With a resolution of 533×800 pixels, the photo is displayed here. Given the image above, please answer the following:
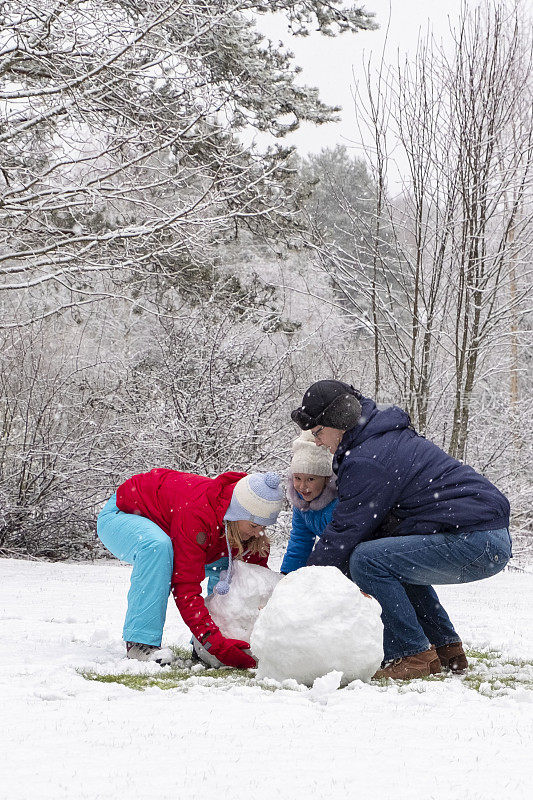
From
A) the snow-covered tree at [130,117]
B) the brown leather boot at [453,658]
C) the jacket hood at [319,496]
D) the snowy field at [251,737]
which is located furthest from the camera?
the snow-covered tree at [130,117]

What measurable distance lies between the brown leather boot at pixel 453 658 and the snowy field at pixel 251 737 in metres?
0.15

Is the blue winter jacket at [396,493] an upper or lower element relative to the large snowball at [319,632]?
upper

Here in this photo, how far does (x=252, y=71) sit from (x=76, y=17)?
304 centimetres

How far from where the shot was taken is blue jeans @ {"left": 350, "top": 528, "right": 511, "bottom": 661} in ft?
12.8

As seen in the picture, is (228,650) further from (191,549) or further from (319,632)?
(319,632)

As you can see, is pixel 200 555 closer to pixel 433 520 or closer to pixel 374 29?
pixel 433 520

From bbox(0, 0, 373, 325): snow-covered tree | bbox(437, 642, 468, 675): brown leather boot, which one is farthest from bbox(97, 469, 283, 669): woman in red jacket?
bbox(0, 0, 373, 325): snow-covered tree

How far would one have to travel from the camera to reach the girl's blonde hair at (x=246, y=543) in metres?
4.15

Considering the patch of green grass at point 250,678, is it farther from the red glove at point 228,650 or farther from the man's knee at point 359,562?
the man's knee at point 359,562

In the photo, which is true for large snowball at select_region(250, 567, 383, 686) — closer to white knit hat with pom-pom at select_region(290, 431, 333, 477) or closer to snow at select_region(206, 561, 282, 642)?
snow at select_region(206, 561, 282, 642)

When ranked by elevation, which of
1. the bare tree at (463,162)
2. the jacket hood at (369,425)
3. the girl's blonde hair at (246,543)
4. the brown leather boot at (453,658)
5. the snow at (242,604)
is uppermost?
the bare tree at (463,162)

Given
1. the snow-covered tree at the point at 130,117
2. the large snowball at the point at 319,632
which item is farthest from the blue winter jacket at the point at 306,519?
the snow-covered tree at the point at 130,117

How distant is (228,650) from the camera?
4035 mm

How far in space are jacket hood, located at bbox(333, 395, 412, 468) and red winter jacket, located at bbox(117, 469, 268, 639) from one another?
0.65m
